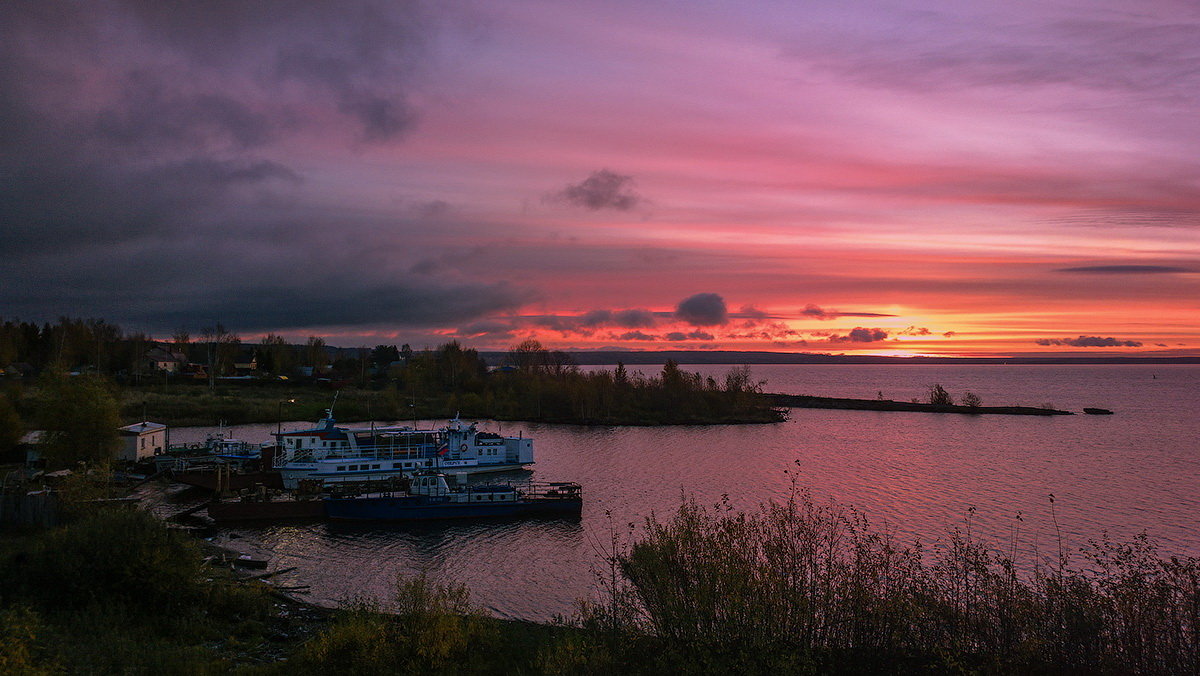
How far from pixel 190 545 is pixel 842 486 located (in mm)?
42905

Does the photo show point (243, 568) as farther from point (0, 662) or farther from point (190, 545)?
point (0, 662)

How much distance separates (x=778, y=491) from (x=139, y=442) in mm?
47155

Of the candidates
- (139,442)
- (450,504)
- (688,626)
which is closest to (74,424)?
(139,442)

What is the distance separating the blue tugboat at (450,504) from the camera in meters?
40.8

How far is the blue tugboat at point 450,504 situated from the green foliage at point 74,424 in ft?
49.8

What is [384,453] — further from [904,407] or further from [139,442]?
[904,407]

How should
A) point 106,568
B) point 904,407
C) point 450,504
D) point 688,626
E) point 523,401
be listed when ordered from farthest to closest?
point 904,407 → point 523,401 → point 450,504 → point 106,568 → point 688,626

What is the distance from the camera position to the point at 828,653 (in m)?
15.4

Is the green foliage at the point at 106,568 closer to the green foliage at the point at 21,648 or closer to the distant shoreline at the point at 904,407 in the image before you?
the green foliage at the point at 21,648

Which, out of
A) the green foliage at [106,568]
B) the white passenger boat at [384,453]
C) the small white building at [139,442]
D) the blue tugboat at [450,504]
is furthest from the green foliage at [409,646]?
the small white building at [139,442]

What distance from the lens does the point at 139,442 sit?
51.2 m

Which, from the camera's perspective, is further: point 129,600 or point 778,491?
point 778,491

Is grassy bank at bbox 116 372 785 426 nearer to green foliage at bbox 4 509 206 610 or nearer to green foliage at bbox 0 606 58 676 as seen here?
green foliage at bbox 4 509 206 610

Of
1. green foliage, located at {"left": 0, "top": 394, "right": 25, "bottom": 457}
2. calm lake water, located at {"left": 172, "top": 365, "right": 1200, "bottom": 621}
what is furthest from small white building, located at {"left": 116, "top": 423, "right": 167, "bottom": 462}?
calm lake water, located at {"left": 172, "top": 365, "right": 1200, "bottom": 621}
